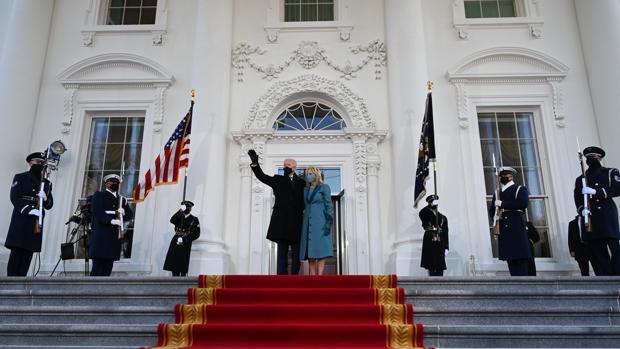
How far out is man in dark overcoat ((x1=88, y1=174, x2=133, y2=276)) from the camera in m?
6.53

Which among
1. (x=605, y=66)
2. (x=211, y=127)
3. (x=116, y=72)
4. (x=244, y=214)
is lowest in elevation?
(x=244, y=214)

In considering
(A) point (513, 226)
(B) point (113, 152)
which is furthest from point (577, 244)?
(B) point (113, 152)

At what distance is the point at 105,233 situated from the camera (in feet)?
21.6

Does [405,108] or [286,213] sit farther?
[405,108]

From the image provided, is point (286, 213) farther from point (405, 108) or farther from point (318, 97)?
point (318, 97)

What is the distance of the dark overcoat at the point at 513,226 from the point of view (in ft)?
21.2

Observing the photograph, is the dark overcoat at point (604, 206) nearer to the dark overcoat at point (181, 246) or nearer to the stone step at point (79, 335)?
the stone step at point (79, 335)

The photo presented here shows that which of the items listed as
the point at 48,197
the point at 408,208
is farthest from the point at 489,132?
the point at 48,197

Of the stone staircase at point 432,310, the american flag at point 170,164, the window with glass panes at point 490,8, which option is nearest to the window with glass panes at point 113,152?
the american flag at point 170,164

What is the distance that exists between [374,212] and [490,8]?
16.4ft

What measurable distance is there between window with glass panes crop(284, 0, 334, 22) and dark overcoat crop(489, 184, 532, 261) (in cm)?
554

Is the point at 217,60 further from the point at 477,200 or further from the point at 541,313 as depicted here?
the point at 541,313

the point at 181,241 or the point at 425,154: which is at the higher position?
the point at 425,154

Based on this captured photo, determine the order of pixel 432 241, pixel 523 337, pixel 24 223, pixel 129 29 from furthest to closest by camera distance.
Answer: pixel 129 29
pixel 432 241
pixel 24 223
pixel 523 337
